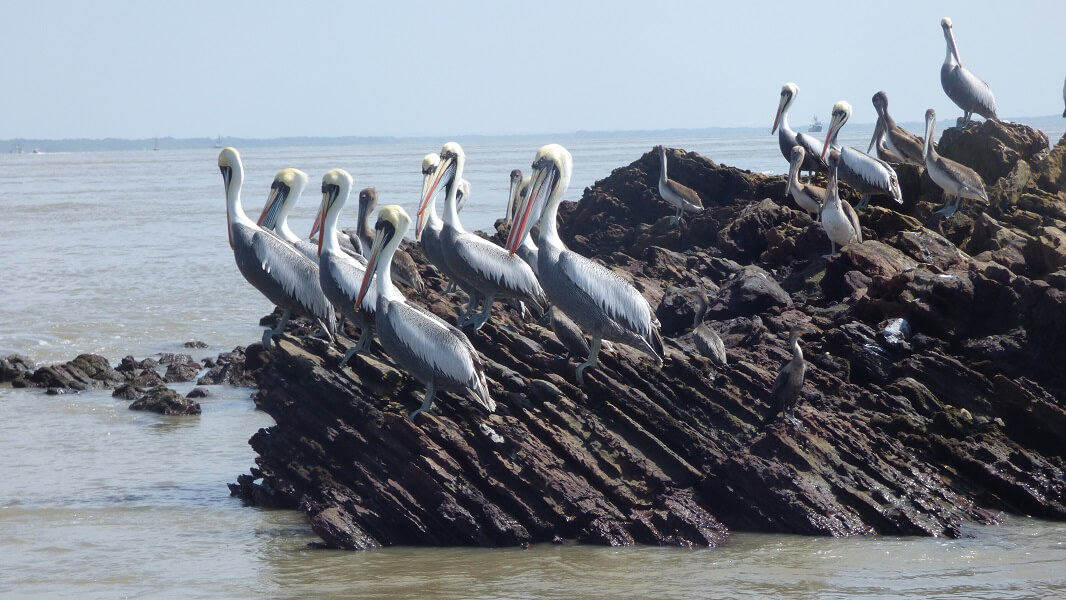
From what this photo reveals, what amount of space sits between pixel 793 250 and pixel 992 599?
6.73 metres

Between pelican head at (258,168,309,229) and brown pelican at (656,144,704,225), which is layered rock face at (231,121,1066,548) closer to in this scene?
pelican head at (258,168,309,229)

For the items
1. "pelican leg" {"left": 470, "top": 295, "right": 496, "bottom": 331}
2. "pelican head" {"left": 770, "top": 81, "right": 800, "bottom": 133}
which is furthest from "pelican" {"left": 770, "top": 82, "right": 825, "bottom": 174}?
"pelican leg" {"left": 470, "top": 295, "right": 496, "bottom": 331}

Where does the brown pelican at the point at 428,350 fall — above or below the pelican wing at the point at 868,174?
below

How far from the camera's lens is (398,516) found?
765 centimetres

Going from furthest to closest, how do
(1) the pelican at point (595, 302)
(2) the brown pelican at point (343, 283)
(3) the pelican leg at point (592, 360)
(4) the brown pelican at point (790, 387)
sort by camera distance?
1. (2) the brown pelican at point (343, 283)
2. (1) the pelican at point (595, 302)
3. (3) the pelican leg at point (592, 360)
4. (4) the brown pelican at point (790, 387)

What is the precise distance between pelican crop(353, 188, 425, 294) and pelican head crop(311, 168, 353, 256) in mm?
480

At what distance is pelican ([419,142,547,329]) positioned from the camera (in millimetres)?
9859

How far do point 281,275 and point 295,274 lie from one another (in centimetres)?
11

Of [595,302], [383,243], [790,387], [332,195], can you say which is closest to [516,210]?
[332,195]

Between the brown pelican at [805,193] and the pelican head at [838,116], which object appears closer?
the brown pelican at [805,193]

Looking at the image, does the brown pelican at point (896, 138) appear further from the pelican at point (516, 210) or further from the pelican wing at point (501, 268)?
the pelican wing at point (501, 268)

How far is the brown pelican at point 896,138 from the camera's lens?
1585 cm

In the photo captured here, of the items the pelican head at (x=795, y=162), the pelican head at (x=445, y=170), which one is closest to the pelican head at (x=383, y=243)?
the pelican head at (x=445, y=170)

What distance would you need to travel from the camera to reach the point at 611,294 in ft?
28.6
